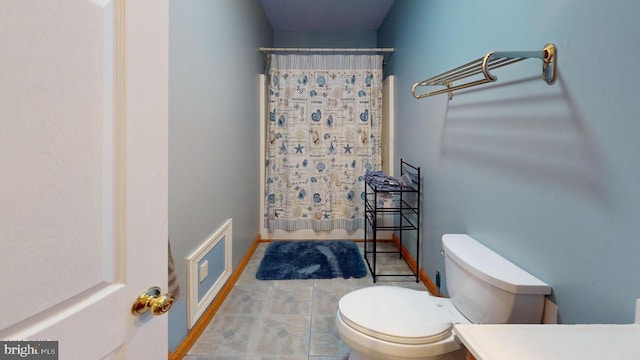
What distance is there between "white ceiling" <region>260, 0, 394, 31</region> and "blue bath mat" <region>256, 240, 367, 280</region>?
2.36 meters

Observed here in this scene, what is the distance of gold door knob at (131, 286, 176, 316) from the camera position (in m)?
0.62

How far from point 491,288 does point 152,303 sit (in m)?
1.04

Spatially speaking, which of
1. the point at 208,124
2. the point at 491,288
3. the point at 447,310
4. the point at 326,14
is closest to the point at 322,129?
the point at 326,14

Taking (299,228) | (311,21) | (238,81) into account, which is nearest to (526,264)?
(238,81)

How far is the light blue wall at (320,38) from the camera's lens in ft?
12.1

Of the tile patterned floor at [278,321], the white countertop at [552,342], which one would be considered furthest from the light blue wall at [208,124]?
the white countertop at [552,342]

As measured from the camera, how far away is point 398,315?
122 cm

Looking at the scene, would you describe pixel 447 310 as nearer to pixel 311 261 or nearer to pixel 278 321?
pixel 278 321

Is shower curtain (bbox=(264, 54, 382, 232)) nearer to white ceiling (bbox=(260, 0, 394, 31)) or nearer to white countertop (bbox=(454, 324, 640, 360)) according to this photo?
white ceiling (bbox=(260, 0, 394, 31))

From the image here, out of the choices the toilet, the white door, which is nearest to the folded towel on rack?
the toilet

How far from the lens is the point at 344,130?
314cm

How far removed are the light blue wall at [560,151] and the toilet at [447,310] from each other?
90 millimetres

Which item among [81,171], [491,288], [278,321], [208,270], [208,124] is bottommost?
[278,321]

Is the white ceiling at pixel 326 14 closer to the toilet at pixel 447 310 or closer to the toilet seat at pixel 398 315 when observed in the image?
the toilet at pixel 447 310
